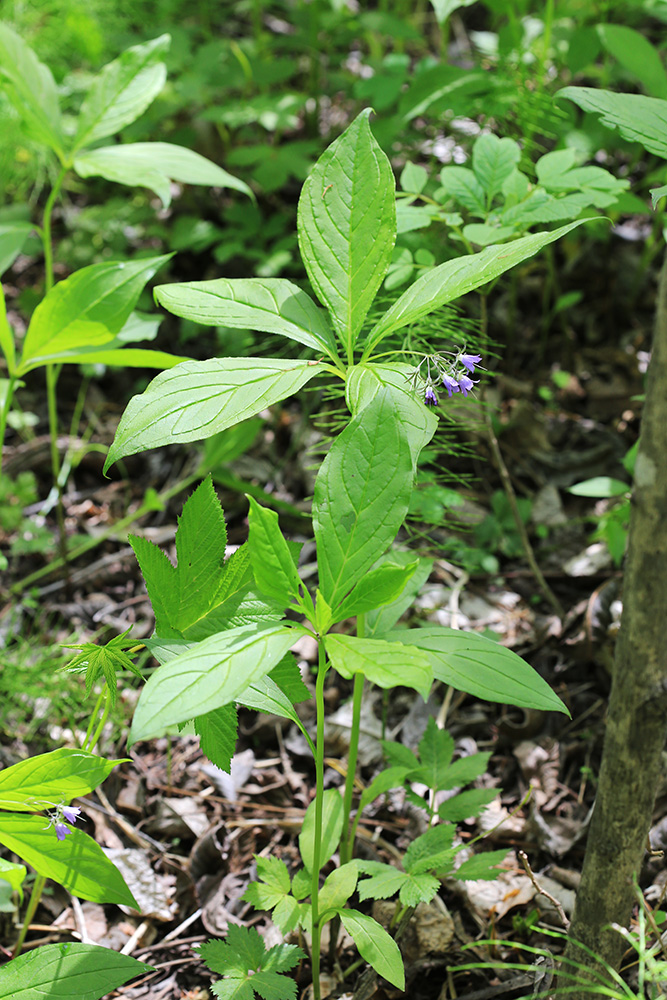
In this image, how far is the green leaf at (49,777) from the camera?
129 centimetres

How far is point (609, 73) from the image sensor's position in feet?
9.89

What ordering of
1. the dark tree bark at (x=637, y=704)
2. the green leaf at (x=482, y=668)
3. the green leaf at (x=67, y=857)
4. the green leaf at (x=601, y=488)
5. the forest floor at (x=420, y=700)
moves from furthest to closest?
the green leaf at (x=601, y=488)
the forest floor at (x=420, y=700)
the green leaf at (x=67, y=857)
the dark tree bark at (x=637, y=704)
the green leaf at (x=482, y=668)

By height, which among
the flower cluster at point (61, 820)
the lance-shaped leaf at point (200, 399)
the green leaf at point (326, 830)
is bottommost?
the green leaf at point (326, 830)

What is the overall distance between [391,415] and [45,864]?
996 millimetres

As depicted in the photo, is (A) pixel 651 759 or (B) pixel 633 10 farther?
(B) pixel 633 10

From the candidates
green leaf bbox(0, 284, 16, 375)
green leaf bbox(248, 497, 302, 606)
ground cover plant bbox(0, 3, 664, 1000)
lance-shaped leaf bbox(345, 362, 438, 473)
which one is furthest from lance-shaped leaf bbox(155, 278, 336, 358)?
green leaf bbox(0, 284, 16, 375)

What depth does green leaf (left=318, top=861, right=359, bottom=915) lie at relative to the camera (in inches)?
52.9

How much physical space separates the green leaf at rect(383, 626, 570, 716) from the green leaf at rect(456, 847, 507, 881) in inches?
22.1

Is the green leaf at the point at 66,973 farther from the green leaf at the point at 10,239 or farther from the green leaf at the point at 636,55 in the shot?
the green leaf at the point at 636,55

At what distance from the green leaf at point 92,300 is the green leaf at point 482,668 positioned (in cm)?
110

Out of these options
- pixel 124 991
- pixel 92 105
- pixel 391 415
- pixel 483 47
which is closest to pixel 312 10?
pixel 483 47

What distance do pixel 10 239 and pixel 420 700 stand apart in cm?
182

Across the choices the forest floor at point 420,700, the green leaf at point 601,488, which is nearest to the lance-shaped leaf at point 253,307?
the forest floor at point 420,700

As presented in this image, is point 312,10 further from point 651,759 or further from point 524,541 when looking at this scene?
point 651,759
